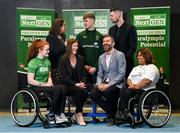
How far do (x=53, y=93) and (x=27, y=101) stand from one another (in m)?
0.35

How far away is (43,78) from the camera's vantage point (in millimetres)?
5773

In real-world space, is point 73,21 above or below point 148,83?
above

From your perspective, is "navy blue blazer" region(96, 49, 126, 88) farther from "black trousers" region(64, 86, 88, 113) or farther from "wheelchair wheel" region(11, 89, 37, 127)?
"wheelchair wheel" region(11, 89, 37, 127)

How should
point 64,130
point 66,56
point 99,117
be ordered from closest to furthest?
point 64,130 → point 66,56 → point 99,117

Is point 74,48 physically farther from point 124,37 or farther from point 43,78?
point 124,37

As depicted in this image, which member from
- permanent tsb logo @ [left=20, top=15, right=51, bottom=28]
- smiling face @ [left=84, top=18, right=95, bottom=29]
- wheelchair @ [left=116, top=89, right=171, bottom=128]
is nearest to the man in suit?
wheelchair @ [left=116, top=89, right=171, bottom=128]

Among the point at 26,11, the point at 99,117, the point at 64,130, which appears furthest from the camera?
the point at 26,11

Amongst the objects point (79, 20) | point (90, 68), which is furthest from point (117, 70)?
point (79, 20)

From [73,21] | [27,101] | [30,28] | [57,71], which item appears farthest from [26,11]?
[27,101]

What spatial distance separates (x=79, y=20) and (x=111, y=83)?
1749mm

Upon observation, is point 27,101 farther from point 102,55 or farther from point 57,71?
point 102,55

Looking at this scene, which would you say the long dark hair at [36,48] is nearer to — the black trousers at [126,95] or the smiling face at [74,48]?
the smiling face at [74,48]

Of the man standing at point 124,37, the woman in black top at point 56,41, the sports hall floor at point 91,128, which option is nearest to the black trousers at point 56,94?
the sports hall floor at point 91,128

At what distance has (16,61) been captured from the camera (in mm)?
7457
